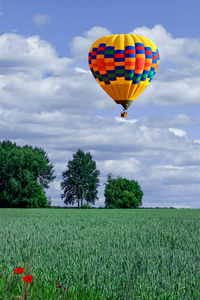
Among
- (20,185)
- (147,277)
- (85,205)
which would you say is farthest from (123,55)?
(85,205)

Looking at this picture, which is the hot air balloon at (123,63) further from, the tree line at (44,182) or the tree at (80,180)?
the tree at (80,180)

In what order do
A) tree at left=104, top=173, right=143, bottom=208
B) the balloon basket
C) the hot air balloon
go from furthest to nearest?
tree at left=104, top=173, right=143, bottom=208
the balloon basket
the hot air balloon

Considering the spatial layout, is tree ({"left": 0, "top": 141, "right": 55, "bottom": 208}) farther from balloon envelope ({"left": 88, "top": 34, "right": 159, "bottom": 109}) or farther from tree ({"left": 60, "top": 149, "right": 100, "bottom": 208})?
balloon envelope ({"left": 88, "top": 34, "right": 159, "bottom": 109})

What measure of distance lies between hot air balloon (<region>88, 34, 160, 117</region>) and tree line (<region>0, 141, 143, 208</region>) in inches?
1909

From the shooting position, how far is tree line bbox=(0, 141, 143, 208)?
8019cm

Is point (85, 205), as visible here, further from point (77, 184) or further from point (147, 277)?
point (147, 277)

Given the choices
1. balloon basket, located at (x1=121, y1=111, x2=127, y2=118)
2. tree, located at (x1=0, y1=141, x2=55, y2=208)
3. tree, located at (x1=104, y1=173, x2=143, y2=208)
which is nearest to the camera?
balloon basket, located at (x1=121, y1=111, x2=127, y2=118)

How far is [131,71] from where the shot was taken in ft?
106

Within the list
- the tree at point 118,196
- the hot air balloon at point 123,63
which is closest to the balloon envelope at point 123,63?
the hot air balloon at point 123,63

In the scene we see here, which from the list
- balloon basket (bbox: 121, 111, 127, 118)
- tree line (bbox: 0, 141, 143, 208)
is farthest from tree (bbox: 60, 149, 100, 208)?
balloon basket (bbox: 121, 111, 127, 118)

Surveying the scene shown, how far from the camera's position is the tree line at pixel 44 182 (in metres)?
80.2

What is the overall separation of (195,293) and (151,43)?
28.3 meters

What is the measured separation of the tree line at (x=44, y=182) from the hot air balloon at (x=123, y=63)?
48487mm

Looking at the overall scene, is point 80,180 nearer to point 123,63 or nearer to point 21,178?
point 21,178
